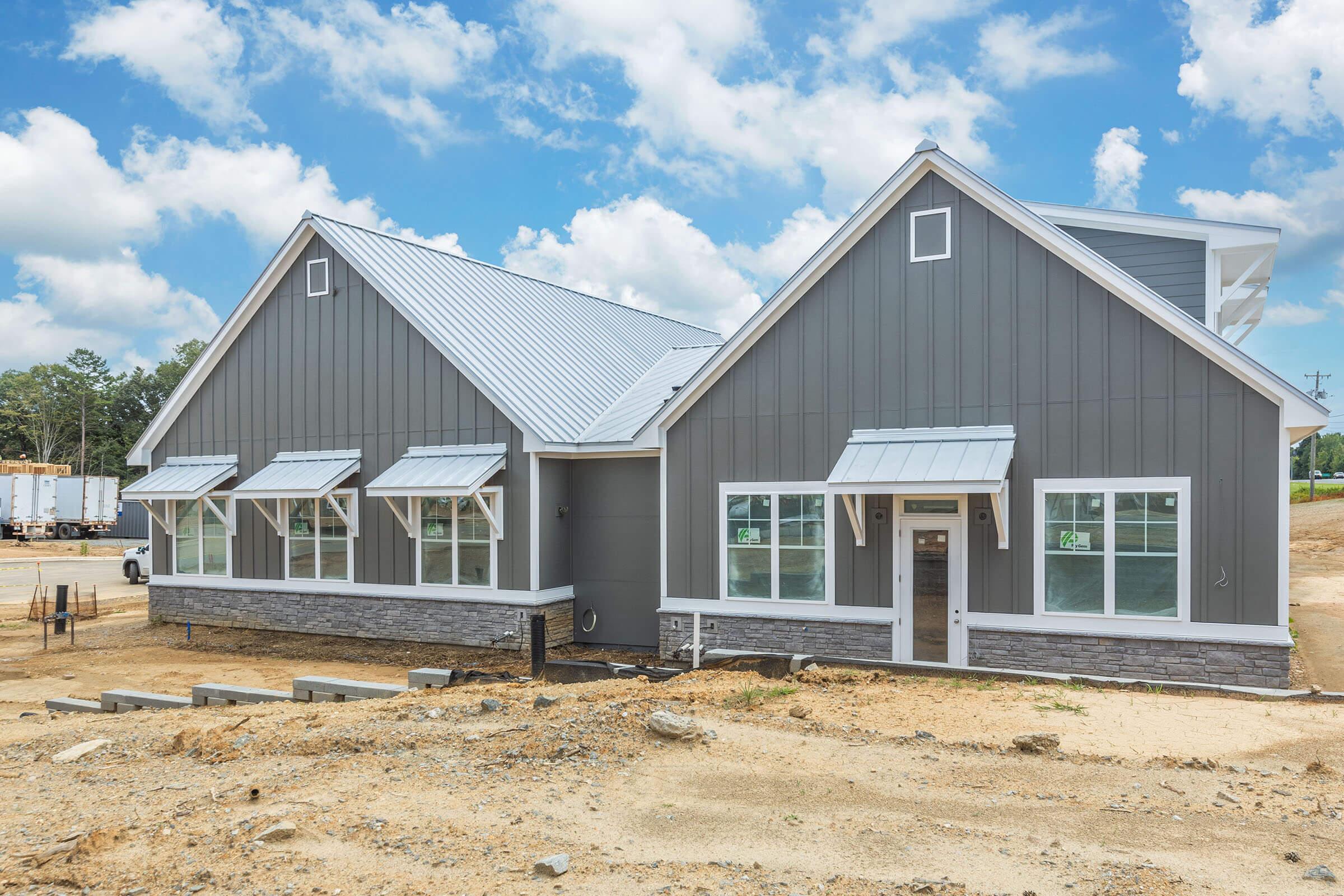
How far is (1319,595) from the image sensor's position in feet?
69.6

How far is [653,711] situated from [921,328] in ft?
21.3

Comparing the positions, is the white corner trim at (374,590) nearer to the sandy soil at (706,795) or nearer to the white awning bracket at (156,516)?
the white awning bracket at (156,516)

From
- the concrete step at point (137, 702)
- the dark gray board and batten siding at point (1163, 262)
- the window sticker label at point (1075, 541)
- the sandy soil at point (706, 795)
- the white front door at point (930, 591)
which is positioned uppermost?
the dark gray board and batten siding at point (1163, 262)

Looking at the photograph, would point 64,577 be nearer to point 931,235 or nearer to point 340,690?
point 340,690

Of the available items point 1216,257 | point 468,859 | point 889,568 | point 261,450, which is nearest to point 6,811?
point 468,859

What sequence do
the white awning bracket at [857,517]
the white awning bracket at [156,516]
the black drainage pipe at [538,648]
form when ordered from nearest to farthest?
the white awning bracket at [857,517], the black drainage pipe at [538,648], the white awning bracket at [156,516]

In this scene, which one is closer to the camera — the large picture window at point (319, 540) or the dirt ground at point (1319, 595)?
the dirt ground at point (1319, 595)

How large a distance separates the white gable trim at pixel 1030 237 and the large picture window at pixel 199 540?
9275 millimetres

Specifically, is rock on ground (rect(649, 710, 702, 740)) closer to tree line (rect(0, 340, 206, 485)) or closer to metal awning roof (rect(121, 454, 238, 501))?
metal awning roof (rect(121, 454, 238, 501))

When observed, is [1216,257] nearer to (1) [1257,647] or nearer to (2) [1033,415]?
(2) [1033,415]

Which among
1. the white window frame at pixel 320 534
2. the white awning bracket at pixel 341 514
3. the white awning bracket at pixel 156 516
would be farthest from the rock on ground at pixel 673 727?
the white awning bracket at pixel 156 516

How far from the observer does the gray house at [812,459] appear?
11.2 meters

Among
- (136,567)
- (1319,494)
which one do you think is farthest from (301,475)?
(1319,494)

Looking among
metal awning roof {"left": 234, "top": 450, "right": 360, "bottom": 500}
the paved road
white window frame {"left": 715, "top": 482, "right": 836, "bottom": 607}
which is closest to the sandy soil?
white window frame {"left": 715, "top": 482, "right": 836, "bottom": 607}
